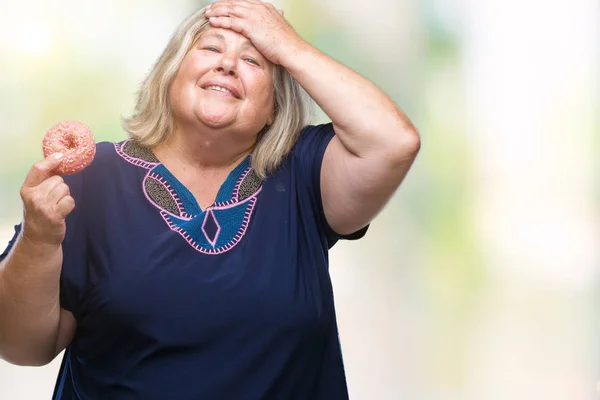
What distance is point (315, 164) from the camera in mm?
1786

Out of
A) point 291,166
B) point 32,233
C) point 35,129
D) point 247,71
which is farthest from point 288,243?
point 35,129

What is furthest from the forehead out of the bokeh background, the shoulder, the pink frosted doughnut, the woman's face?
the bokeh background

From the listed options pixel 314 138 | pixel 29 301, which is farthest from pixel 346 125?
pixel 29 301

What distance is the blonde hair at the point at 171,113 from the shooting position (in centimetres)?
181

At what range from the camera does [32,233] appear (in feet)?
4.97

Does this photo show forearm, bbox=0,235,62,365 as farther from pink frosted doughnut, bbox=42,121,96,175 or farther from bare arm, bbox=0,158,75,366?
pink frosted doughnut, bbox=42,121,96,175

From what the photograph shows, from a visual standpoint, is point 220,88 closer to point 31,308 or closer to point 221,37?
point 221,37

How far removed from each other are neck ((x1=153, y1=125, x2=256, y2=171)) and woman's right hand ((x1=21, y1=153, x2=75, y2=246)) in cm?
32

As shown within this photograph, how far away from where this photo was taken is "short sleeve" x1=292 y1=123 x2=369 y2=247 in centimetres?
177

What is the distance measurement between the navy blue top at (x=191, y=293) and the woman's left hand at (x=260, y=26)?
26 cm

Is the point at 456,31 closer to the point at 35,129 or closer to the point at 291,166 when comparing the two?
the point at 35,129

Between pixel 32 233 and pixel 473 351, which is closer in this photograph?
pixel 32 233

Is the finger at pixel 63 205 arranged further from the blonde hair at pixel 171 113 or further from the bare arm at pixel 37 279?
the blonde hair at pixel 171 113

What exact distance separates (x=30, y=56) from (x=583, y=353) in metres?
2.16
